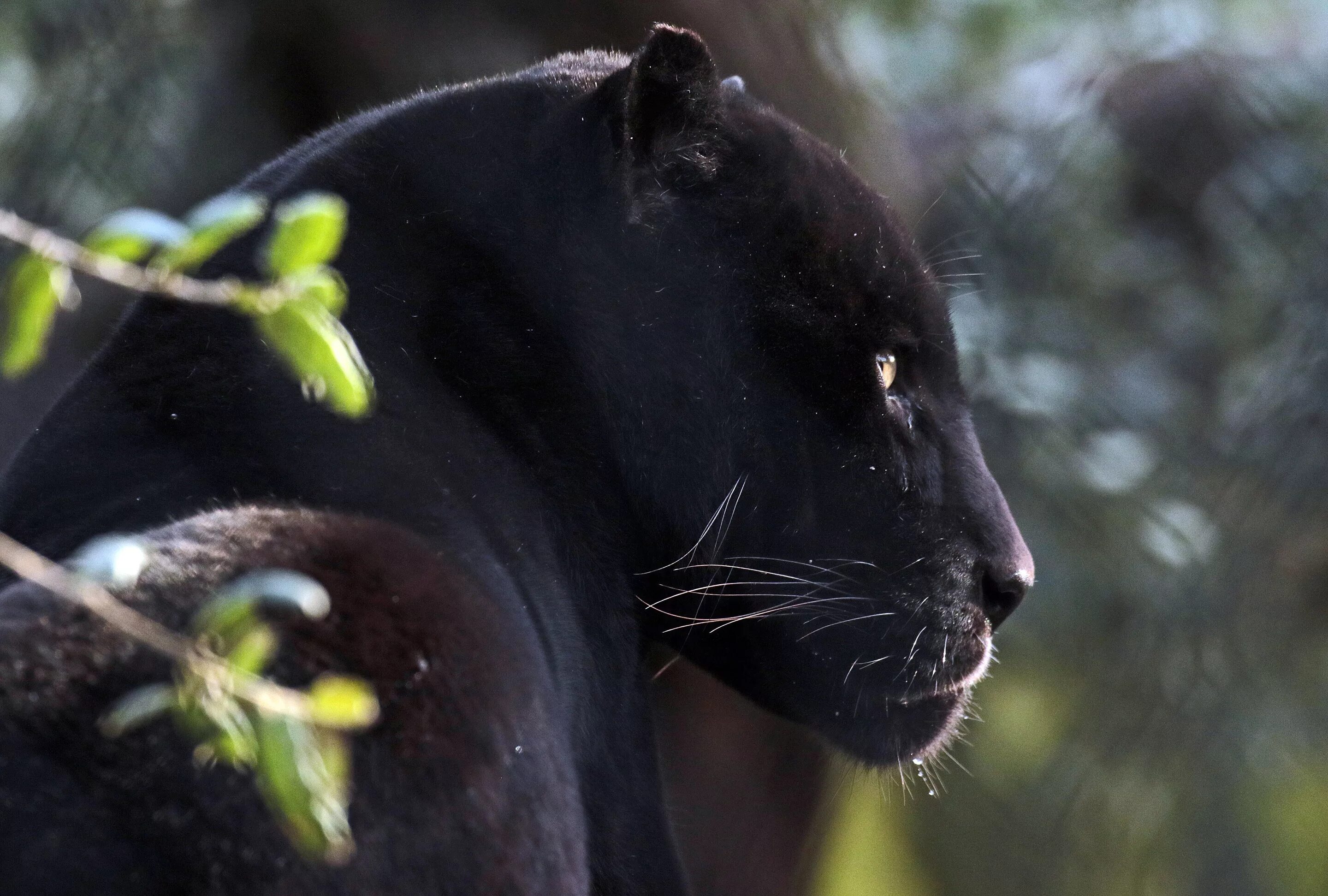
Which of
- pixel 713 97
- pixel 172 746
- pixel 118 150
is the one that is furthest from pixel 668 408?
pixel 118 150

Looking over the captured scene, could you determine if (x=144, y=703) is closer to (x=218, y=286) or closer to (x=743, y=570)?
(x=218, y=286)

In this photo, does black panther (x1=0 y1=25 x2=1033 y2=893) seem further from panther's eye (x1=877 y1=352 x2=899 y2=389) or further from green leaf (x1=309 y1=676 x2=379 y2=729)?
green leaf (x1=309 y1=676 x2=379 y2=729)

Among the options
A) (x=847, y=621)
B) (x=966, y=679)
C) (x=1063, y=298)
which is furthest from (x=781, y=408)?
(x=1063, y=298)

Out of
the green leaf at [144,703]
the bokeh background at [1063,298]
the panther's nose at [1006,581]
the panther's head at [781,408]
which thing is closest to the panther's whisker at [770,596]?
the panther's head at [781,408]

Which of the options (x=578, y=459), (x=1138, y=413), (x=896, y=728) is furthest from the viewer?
(x=1138, y=413)

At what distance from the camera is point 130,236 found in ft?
2.26

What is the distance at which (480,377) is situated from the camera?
4.90 feet

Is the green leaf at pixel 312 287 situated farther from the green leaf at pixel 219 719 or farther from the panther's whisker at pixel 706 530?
the panther's whisker at pixel 706 530

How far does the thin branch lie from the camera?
26.8 inches

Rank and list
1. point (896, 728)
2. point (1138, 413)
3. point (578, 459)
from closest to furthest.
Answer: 1. point (578, 459)
2. point (896, 728)
3. point (1138, 413)

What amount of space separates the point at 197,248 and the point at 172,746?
42 cm

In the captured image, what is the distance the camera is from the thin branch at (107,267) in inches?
26.8

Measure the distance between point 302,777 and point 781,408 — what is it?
1042mm

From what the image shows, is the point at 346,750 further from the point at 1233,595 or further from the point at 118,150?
the point at 1233,595
